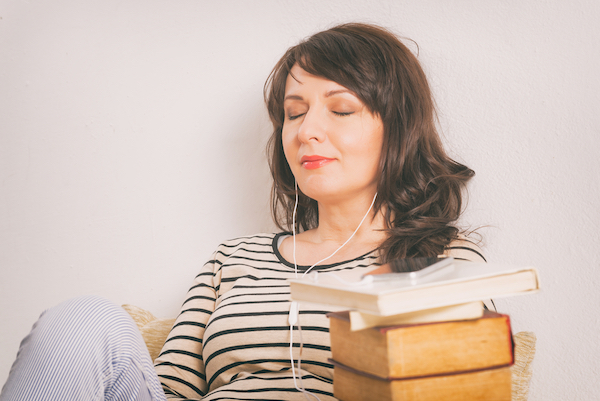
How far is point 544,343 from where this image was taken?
42.6 inches

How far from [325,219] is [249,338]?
1.26 feet

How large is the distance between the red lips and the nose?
1.6 inches

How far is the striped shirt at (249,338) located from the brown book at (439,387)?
11.4 inches

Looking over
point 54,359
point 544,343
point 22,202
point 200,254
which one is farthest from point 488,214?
point 22,202

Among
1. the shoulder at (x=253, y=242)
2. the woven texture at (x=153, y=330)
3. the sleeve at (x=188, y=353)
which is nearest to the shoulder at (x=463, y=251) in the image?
the shoulder at (x=253, y=242)

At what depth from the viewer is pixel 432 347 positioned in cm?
53

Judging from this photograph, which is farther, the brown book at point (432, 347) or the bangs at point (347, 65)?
the bangs at point (347, 65)

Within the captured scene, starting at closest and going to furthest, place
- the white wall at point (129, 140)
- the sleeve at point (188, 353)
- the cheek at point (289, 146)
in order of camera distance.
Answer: the sleeve at point (188, 353)
the cheek at point (289, 146)
the white wall at point (129, 140)

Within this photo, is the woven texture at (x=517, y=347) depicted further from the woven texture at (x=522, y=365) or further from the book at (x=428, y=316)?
the book at (x=428, y=316)

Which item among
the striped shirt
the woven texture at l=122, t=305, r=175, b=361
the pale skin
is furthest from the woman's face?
the woven texture at l=122, t=305, r=175, b=361

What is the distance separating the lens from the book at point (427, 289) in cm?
48

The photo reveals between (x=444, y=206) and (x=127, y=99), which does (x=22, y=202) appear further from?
(x=444, y=206)

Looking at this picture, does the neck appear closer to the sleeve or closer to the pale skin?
the pale skin

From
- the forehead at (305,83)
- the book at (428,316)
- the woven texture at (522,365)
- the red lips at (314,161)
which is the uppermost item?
Answer: the forehead at (305,83)
